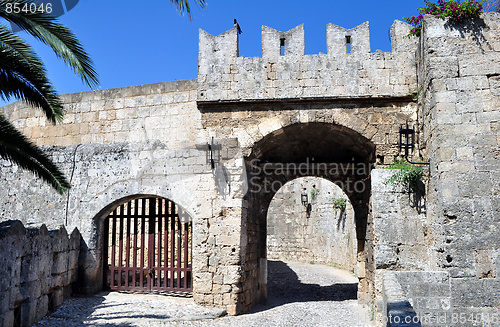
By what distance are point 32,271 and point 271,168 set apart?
4.58 m

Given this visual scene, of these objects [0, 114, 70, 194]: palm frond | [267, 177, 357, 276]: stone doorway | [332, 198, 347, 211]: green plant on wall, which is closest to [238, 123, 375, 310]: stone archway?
[0, 114, 70, 194]: palm frond

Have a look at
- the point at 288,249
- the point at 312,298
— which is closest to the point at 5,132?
the point at 312,298

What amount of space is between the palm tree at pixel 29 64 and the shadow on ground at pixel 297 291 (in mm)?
4326

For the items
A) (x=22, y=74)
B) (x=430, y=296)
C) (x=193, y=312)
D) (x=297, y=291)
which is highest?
(x=22, y=74)

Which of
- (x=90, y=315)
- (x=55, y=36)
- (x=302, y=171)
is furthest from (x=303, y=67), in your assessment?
(x=90, y=315)

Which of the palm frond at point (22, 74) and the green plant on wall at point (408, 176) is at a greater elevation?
the palm frond at point (22, 74)

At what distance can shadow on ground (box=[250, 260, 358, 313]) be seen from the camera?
332 inches

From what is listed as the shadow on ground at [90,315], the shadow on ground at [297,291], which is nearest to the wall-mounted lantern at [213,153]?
the shadow on ground at [90,315]

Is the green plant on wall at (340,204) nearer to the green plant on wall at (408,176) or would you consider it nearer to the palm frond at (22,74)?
the green plant on wall at (408,176)

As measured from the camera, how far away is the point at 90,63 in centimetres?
500

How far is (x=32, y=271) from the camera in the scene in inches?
214

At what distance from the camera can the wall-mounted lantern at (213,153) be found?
22.8ft

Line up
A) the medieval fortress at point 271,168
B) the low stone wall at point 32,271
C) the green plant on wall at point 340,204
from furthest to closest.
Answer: the green plant on wall at point 340,204
the medieval fortress at point 271,168
the low stone wall at point 32,271

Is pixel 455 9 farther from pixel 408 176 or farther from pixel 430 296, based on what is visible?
pixel 430 296
